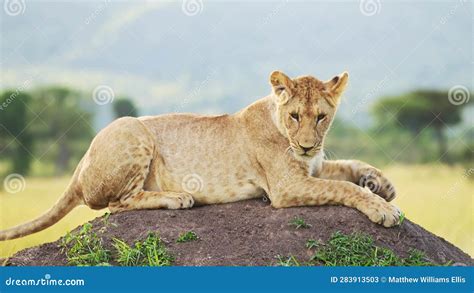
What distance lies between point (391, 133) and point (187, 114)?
1560cm

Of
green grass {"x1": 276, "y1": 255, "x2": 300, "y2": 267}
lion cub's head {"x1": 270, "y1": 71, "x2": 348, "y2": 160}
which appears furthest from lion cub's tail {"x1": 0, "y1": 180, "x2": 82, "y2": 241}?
green grass {"x1": 276, "y1": 255, "x2": 300, "y2": 267}

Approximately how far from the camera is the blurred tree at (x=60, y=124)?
1998 cm

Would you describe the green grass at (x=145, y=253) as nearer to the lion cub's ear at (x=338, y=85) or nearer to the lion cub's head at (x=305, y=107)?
the lion cub's head at (x=305, y=107)

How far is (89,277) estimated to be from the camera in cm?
817

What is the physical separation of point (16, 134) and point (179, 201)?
8.59m

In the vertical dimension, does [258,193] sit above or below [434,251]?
above

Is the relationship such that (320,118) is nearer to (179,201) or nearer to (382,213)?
(382,213)

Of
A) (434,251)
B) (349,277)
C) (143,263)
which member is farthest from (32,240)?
(434,251)

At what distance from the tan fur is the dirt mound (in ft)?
0.71

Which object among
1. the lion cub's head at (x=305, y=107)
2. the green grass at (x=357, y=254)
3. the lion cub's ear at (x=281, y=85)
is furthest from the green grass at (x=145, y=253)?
the lion cub's ear at (x=281, y=85)

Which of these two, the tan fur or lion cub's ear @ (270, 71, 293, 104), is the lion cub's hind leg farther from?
lion cub's ear @ (270, 71, 293, 104)

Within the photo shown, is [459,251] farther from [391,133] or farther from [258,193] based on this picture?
[391,133]

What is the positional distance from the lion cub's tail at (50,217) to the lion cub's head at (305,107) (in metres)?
3.31

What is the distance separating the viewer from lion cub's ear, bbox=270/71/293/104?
9312 millimetres
